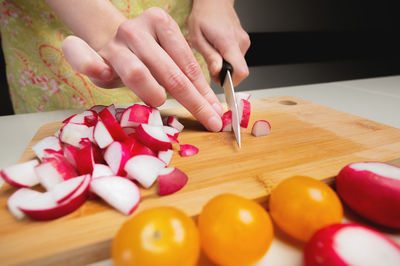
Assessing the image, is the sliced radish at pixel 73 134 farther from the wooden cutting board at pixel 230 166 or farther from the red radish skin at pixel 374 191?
the red radish skin at pixel 374 191

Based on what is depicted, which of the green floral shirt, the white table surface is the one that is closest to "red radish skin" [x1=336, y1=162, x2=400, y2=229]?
the white table surface

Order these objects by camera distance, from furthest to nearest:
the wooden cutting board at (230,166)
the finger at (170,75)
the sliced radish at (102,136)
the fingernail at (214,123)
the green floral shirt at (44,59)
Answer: the green floral shirt at (44,59) < the fingernail at (214,123) < the finger at (170,75) < the sliced radish at (102,136) < the wooden cutting board at (230,166)

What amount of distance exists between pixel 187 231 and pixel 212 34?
40.0 inches

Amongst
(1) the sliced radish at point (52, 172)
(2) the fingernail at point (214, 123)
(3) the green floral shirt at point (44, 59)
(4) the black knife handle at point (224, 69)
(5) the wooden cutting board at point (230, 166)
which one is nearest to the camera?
(5) the wooden cutting board at point (230, 166)

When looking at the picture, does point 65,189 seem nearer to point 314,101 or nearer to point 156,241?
point 156,241

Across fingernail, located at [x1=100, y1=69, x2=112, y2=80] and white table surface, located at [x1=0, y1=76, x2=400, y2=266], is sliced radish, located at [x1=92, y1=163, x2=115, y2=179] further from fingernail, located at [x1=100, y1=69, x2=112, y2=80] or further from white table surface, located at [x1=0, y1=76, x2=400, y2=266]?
fingernail, located at [x1=100, y1=69, x2=112, y2=80]

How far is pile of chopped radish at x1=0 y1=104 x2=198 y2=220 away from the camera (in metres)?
0.60

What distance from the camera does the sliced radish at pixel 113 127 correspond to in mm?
813

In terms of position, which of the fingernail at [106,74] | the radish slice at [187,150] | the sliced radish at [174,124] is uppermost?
the fingernail at [106,74]

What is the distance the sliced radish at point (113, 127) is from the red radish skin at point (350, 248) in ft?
1.96

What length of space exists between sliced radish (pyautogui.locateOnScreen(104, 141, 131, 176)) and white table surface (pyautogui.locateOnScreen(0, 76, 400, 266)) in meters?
0.24

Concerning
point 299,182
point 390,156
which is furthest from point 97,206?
point 390,156

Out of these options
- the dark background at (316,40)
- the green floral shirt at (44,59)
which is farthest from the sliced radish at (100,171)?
the dark background at (316,40)

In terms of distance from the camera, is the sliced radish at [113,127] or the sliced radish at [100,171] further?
the sliced radish at [113,127]
